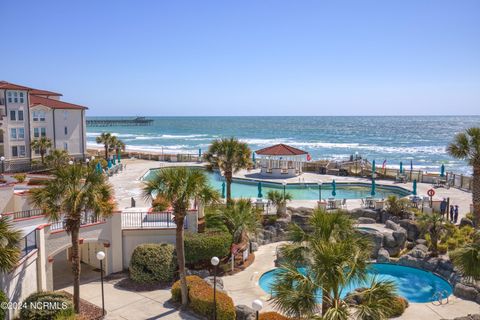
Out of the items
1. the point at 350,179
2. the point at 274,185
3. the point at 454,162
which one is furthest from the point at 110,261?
the point at 454,162

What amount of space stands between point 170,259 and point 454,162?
57434 mm

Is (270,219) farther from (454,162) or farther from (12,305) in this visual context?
(454,162)

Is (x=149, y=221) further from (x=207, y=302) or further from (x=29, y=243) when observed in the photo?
(x=207, y=302)

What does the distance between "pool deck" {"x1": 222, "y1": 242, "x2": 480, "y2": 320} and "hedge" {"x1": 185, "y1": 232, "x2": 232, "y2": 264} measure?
1.17 metres

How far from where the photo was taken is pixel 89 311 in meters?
15.3

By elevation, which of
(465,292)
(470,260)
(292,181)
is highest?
(470,260)

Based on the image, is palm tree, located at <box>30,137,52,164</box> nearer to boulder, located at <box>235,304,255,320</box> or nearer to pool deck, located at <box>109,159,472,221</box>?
pool deck, located at <box>109,159,472,221</box>

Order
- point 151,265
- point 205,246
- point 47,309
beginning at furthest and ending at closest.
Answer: point 205,246, point 151,265, point 47,309

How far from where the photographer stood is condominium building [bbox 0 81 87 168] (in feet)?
127

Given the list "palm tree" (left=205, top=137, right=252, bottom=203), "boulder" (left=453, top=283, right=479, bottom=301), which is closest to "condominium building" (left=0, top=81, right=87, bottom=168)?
"palm tree" (left=205, top=137, right=252, bottom=203)

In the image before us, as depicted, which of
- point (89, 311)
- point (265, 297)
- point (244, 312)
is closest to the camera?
point (244, 312)

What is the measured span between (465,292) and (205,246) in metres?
10.1

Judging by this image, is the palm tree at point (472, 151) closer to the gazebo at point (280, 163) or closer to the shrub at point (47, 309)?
the shrub at point (47, 309)

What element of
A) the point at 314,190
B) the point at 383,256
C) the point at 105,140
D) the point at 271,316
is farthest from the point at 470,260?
the point at 105,140
